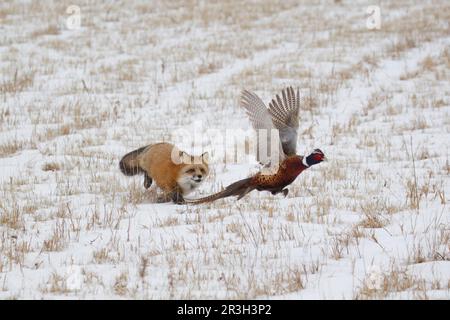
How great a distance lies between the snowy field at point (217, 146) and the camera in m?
5.61

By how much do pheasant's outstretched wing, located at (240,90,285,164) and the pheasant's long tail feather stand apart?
0.32m

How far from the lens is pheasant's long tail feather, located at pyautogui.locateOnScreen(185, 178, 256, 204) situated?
7.77 meters

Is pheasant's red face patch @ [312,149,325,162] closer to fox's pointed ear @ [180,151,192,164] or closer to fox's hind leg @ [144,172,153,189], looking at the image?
fox's pointed ear @ [180,151,192,164]

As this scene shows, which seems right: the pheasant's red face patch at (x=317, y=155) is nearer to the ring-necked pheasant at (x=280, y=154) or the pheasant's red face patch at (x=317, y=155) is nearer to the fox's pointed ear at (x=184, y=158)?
the ring-necked pheasant at (x=280, y=154)

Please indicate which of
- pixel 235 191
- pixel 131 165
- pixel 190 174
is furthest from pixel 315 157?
pixel 131 165

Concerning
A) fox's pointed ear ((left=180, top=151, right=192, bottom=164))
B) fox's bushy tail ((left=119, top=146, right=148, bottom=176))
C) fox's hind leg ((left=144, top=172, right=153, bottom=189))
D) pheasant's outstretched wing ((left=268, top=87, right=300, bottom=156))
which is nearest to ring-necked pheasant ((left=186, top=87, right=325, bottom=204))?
pheasant's outstretched wing ((left=268, top=87, right=300, bottom=156))

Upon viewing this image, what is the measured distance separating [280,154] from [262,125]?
1.19ft

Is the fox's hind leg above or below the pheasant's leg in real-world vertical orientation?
above

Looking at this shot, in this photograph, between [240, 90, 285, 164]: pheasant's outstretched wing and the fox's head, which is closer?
Answer: [240, 90, 285, 164]: pheasant's outstretched wing

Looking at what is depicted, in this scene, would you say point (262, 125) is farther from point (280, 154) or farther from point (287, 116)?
point (287, 116)

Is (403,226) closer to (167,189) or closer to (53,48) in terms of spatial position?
(167,189)

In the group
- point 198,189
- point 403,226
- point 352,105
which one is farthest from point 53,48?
point 403,226

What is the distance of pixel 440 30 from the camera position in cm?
2022

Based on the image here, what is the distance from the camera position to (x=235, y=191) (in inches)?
309
